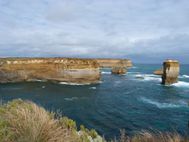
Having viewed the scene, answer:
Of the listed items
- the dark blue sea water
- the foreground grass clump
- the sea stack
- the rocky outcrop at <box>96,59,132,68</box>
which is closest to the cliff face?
the dark blue sea water

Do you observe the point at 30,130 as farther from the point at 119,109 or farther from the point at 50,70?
the point at 50,70

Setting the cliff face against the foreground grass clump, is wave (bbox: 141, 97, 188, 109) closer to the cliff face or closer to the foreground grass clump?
the cliff face

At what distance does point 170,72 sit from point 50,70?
2963cm

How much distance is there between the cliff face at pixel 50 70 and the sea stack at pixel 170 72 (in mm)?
16305

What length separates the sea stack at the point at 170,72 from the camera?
6906cm

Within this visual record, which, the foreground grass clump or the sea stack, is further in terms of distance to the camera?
the sea stack

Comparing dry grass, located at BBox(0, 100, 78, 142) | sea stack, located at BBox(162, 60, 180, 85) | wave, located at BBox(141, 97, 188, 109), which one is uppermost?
dry grass, located at BBox(0, 100, 78, 142)

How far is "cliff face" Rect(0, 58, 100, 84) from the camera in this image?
6881 cm

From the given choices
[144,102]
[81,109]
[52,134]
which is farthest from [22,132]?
[144,102]

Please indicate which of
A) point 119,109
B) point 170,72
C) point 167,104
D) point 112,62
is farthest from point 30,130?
point 112,62

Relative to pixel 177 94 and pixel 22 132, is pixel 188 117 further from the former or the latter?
pixel 22 132

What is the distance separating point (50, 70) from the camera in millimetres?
71688

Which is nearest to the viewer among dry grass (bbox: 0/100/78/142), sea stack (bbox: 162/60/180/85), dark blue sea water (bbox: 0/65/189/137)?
dry grass (bbox: 0/100/78/142)

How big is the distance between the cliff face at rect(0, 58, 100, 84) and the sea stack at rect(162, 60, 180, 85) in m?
16.3
